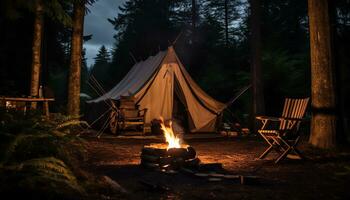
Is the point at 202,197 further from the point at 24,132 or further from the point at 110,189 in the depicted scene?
the point at 24,132

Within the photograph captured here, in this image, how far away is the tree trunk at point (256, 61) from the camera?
1204 cm

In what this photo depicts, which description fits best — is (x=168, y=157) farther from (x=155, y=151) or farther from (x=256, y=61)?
(x=256, y=61)

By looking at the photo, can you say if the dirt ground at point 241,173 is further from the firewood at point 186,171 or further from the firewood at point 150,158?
the firewood at point 150,158

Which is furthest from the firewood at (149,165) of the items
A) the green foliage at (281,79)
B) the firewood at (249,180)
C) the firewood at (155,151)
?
the green foliage at (281,79)

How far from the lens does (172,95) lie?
11.8 metres

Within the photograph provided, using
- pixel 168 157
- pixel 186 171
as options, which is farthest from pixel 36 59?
pixel 186 171

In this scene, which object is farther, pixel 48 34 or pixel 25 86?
pixel 48 34

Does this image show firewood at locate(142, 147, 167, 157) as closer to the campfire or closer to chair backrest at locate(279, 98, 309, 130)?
the campfire

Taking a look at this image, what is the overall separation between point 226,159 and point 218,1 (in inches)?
932

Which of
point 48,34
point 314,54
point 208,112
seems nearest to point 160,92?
point 208,112

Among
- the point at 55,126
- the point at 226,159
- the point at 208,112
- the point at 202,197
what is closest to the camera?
the point at 202,197

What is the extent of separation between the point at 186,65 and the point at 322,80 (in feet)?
55.2

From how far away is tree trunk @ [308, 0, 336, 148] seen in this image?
686 cm

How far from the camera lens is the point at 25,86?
57.6ft
